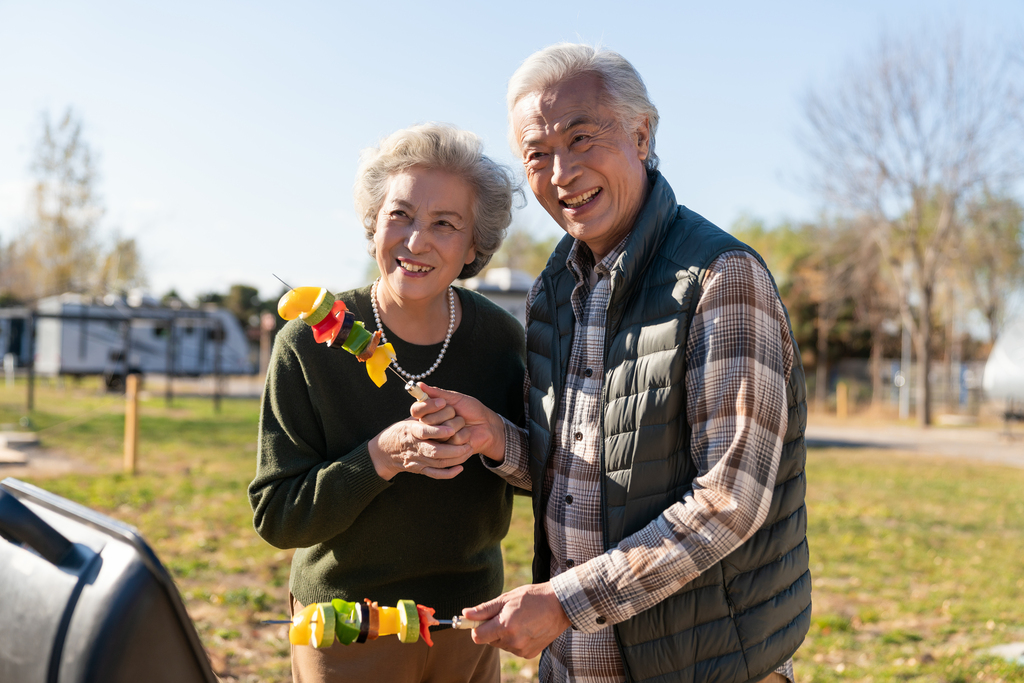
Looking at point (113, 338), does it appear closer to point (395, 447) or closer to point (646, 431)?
point (395, 447)

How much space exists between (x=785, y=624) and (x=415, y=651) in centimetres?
112

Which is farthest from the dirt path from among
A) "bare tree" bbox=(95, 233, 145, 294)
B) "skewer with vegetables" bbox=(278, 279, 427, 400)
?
"bare tree" bbox=(95, 233, 145, 294)

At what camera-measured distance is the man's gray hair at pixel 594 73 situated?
6.46ft

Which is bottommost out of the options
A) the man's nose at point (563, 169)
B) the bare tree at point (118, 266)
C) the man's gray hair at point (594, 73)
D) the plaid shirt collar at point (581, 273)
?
the plaid shirt collar at point (581, 273)

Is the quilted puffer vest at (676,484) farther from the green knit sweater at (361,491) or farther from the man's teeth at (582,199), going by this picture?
the green knit sweater at (361,491)

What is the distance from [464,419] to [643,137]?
947 mm

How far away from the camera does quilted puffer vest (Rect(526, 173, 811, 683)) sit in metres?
1.73

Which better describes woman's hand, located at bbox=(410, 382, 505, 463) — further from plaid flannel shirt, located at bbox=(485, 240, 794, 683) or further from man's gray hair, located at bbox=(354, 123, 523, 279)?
man's gray hair, located at bbox=(354, 123, 523, 279)

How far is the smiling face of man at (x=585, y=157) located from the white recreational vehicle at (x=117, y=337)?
2271 centimetres

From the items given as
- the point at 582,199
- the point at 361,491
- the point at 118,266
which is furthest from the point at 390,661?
the point at 118,266

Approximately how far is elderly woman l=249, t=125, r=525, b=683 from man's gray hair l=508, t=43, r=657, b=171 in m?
0.40

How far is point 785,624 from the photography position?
1806 millimetres

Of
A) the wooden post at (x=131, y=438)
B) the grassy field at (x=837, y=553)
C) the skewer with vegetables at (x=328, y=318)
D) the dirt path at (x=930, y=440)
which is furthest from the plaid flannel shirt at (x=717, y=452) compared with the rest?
the dirt path at (x=930, y=440)

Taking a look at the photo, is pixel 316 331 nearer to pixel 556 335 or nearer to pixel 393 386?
pixel 393 386
